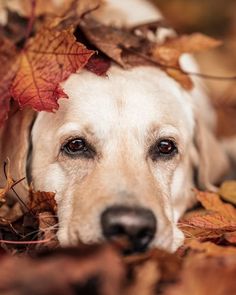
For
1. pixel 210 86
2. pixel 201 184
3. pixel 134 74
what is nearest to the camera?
pixel 134 74

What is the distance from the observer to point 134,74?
10.9 ft

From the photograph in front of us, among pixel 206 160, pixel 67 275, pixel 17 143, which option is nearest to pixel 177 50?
pixel 206 160

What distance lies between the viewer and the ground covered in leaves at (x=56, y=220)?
1.99 metres

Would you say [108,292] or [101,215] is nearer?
[108,292]

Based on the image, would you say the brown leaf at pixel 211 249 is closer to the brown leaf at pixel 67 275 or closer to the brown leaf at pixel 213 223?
the brown leaf at pixel 213 223

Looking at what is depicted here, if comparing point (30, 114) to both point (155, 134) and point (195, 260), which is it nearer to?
point (155, 134)

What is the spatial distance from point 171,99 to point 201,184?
2.41 feet

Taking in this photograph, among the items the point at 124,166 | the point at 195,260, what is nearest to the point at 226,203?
the point at 124,166

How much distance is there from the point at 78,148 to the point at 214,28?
4135mm

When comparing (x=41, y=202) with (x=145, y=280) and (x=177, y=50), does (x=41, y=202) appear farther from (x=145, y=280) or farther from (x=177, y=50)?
(x=177, y=50)

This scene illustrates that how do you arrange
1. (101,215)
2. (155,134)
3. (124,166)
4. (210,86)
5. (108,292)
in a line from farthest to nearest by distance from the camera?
(210,86) < (155,134) < (124,166) < (101,215) < (108,292)

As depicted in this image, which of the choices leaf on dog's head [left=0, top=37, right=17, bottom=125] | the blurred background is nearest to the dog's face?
leaf on dog's head [left=0, top=37, right=17, bottom=125]

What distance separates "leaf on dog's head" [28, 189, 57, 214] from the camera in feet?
9.36

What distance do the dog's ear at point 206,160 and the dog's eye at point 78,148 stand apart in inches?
40.5
